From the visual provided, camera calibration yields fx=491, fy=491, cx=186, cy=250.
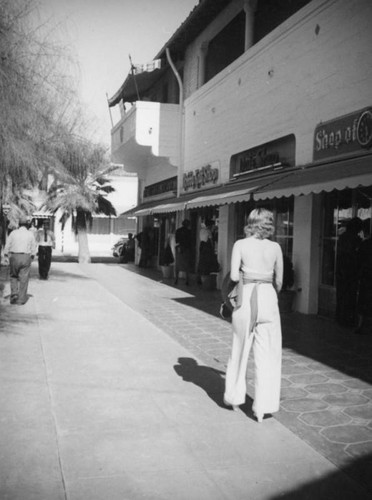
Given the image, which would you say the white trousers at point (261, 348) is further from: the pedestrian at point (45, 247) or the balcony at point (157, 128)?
the balcony at point (157, 128)

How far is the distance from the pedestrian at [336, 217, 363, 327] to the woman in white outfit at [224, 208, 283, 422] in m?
4.03

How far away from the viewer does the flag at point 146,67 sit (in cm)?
1688

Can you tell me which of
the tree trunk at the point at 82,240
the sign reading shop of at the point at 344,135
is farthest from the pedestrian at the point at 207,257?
the tree trunk at the point at 82,240

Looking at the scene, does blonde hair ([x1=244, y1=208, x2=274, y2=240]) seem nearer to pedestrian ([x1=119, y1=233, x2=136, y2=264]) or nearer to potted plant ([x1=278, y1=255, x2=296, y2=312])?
potted plant ([x1=278, y1=255, x2=296, y2=312])

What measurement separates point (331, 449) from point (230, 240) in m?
9.75

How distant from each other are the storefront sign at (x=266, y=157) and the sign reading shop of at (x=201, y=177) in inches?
38.0

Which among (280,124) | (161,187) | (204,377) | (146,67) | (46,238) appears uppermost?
(146,67)

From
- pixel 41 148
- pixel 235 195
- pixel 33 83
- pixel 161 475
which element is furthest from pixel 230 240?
pixel 161 475

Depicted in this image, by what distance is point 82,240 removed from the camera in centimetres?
2569

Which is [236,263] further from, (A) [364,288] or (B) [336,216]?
(B) [336,216]

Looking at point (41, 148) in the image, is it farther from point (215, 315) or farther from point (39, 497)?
point (39, 497)

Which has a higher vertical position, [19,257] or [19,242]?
[19,242]

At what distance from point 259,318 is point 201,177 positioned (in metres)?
11.0

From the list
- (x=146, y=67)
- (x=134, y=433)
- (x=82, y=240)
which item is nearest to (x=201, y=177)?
(x=146, y=67)
